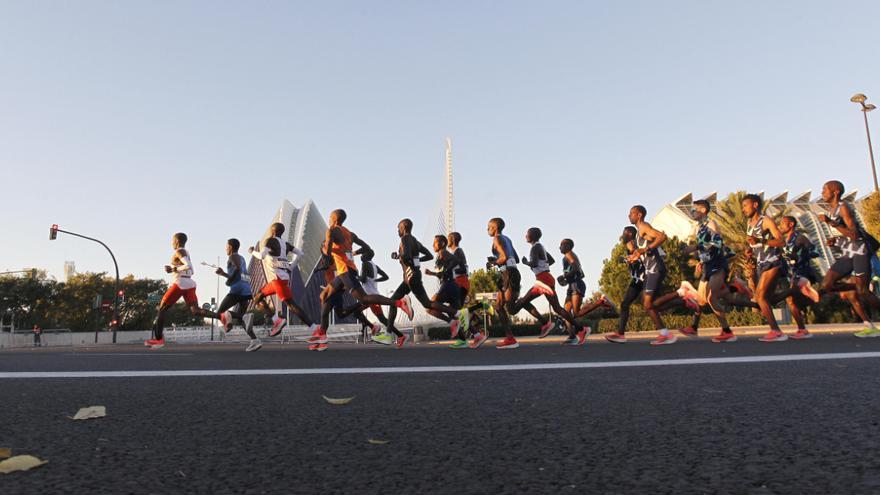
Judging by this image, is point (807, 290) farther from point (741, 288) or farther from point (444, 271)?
point (444, 271)

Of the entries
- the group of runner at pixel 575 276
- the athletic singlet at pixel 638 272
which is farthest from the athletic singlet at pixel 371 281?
the athletic singlet at pixel 638 272

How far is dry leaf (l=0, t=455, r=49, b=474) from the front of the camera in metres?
1.67

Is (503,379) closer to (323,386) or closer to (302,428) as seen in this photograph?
(323,386)

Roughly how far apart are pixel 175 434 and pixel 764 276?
823 cm

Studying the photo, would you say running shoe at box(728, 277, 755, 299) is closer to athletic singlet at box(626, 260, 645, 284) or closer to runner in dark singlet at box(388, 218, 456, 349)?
athletic singlet at box(626, 260, 645, 284)

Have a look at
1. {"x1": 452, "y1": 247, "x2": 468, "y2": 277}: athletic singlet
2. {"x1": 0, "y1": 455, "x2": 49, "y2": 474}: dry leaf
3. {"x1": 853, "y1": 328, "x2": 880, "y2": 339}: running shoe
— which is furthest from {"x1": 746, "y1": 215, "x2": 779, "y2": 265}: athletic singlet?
{"x1": 0, "y1": 455, "x2": 49, "y2": 474}: dry leaf

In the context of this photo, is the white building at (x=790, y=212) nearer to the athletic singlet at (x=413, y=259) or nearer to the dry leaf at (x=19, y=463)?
the athletic singlet at (x=413, y=259)

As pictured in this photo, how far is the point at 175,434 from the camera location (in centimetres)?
217

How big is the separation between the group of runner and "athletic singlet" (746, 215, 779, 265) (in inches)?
0.6

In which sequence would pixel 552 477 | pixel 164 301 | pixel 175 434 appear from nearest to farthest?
1. pixel 552 477
2. pixel 175 434
3. pixel 164 301

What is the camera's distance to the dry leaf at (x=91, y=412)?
8.32ft

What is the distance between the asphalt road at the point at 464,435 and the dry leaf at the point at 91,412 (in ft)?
0.17

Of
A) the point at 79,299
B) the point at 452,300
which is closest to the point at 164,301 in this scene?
the point at 452,300

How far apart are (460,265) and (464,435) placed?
26.3 feet
